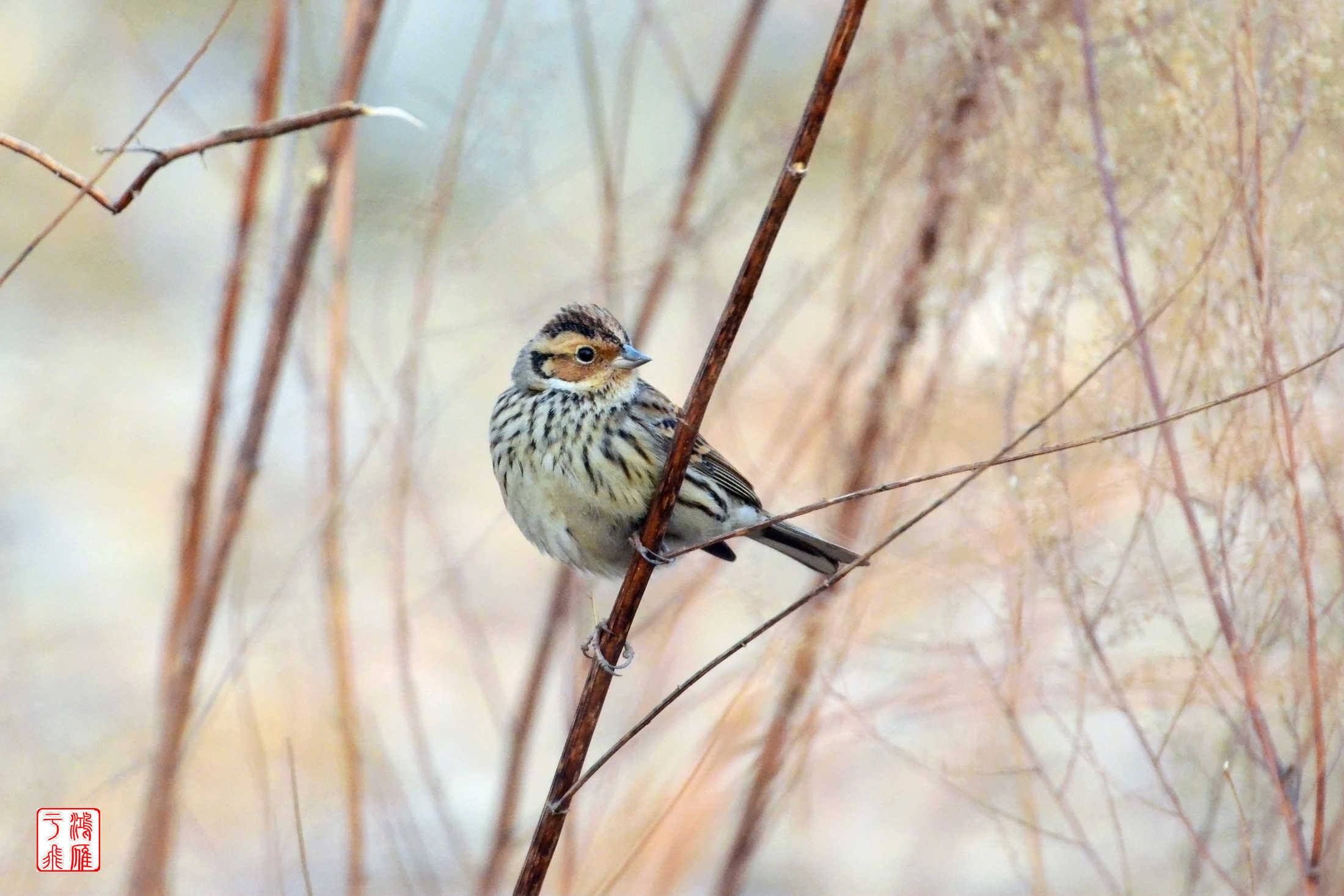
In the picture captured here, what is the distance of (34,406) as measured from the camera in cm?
636

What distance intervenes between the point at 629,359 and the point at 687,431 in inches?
45.6

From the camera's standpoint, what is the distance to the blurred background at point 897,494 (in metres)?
2.37

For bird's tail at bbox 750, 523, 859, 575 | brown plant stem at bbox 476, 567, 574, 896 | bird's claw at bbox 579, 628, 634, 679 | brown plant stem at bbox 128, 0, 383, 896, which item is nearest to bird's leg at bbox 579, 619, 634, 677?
bird's claw at bbox 579, 628, 634, 679

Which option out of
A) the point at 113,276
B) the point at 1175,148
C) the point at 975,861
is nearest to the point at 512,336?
the point at 1175,148

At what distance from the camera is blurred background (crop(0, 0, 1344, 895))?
7.77 ft

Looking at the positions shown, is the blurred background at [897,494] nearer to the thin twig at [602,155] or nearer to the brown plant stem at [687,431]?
the thin twig at [602,155]

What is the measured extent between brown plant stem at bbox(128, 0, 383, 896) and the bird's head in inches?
25.6

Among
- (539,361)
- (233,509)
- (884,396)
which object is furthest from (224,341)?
(884,396)

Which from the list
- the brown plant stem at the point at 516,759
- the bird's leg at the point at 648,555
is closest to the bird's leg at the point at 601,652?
the bird's leg at the point at 648,555

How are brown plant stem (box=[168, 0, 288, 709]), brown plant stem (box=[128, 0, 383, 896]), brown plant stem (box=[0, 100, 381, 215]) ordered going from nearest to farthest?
brown plant stem (box=[0, 100, 381, 215]) < brown plant stem (box=[128, 0, 383, 896]) < brown plant stem (box=[168, 0, 288, 709])

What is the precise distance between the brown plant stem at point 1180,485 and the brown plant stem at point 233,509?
4.57 ft

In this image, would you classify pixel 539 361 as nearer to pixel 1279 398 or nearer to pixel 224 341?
pixel 224 341

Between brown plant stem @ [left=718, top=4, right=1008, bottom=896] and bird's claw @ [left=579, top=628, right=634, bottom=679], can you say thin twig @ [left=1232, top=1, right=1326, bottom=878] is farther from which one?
bird's claw @ [left=579, top=628, right=634, bottom=679]

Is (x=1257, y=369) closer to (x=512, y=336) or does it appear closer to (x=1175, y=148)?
(x=1175, y=148)
